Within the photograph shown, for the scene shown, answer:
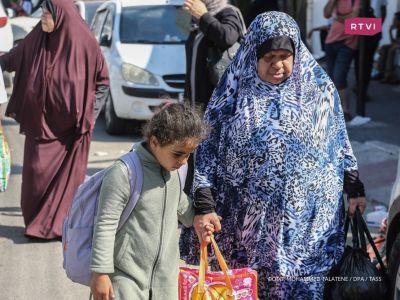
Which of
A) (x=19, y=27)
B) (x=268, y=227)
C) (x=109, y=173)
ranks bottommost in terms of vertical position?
(x=19, y=27)

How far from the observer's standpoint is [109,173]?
3.17 meters

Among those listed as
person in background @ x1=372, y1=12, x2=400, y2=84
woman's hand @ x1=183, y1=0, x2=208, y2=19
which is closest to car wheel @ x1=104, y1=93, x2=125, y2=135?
woman's hand @ x1=183, y1=0, x2=208, y2=19

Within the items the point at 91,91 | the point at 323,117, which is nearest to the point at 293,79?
the point at 323,117

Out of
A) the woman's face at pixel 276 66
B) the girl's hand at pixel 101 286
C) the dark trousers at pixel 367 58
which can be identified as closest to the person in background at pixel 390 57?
the dark trousers at pixel 367 58

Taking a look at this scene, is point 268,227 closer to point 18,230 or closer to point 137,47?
point 18,230

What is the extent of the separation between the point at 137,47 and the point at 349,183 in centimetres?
703

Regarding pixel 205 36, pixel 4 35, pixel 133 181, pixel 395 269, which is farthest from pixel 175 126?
pixel 4 35

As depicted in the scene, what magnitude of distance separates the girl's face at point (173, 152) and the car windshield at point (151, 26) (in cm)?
745

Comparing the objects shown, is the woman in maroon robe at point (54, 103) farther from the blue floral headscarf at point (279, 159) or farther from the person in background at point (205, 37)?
the blue floral headscarf at point (279, 159)

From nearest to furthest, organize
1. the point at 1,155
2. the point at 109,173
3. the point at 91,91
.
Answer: the point at 109,173, the point at 91,91, the point at 1,155

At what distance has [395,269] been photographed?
3.97m

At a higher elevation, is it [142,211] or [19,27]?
Result: [142,211]

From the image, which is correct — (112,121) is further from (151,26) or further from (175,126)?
(175,126)

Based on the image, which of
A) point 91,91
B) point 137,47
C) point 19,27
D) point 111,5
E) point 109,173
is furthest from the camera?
point 19,27
